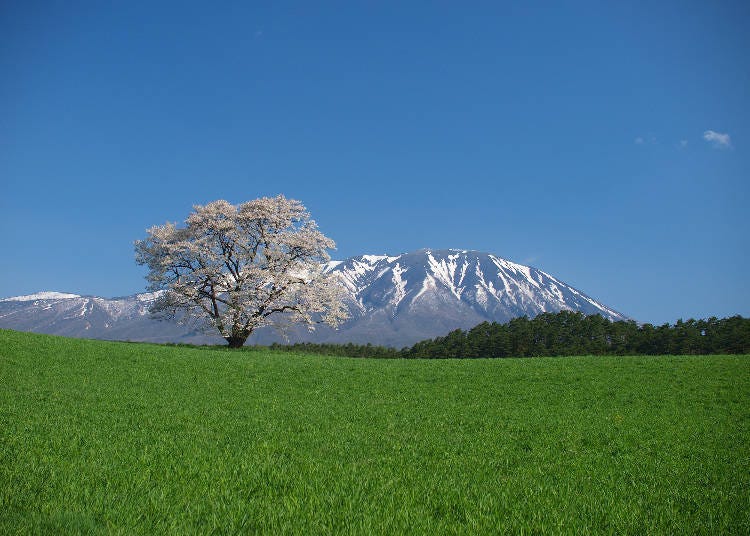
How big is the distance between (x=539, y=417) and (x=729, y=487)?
30.2ft

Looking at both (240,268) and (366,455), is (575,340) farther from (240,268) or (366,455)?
(366,455)

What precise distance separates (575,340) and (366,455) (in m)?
73.8

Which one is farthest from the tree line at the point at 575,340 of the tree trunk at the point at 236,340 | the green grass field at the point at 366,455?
the green grass field at the point at 366,455

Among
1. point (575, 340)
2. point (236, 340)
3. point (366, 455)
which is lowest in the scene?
point (366, 455)

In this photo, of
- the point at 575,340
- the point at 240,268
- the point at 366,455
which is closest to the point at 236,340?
the point at 240,268

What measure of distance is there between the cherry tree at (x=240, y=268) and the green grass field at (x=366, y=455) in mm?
23207

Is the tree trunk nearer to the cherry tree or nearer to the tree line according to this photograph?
the cherry tree

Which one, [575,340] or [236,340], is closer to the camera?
[236,340]

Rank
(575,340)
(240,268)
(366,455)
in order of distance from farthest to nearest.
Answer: (575,340), (240,268), (366,455)

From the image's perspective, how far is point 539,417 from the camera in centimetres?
2008

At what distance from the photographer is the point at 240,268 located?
53.6m

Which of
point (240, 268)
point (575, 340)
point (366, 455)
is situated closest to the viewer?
point (366, 455)

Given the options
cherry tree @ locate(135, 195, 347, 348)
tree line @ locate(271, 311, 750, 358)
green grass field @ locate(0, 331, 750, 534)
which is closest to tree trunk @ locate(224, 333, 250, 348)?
cherry tree @ locate(135, 195, 347, 348)

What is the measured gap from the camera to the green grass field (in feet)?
27.8
